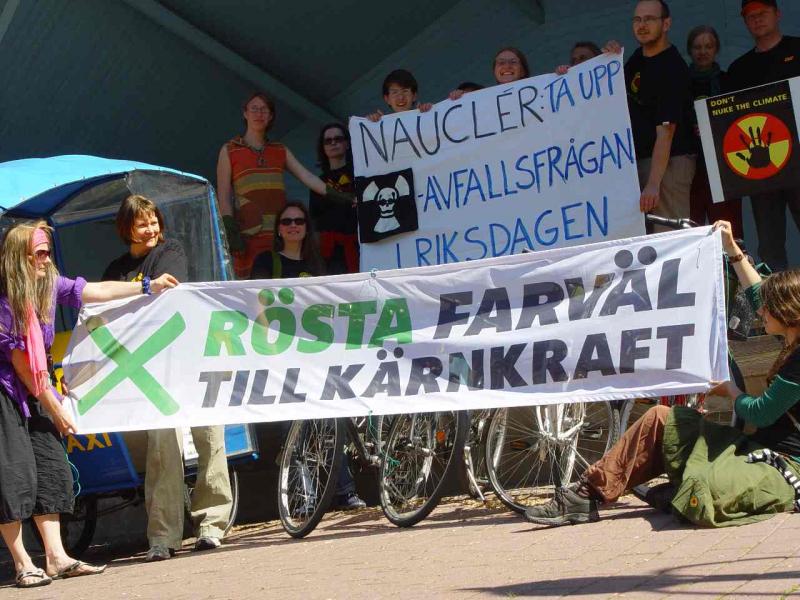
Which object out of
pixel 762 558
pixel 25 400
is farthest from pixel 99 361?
pixel 762 558

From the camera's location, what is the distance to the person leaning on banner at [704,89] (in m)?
7.74

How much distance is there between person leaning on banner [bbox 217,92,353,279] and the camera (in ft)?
27.6

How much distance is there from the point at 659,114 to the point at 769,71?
76 cm

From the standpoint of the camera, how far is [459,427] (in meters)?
6.53

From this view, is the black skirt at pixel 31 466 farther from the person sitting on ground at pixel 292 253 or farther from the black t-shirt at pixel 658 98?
the black t-shirt at pixel 658 98

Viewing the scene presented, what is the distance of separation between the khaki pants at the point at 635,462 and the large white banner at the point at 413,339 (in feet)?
0.98

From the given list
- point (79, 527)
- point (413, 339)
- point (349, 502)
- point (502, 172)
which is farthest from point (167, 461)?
point (502, 172)

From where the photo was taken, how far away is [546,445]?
6.58 metres

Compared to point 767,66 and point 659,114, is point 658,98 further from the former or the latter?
point 767,66

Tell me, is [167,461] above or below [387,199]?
below

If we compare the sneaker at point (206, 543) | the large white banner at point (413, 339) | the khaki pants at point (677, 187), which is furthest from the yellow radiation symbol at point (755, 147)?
the sneaker at point (206, 543)

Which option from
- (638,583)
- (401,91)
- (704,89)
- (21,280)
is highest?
(401,91)

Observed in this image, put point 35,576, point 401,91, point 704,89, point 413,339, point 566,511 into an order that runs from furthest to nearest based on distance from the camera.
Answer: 1. point 401,91
2. point 704,89
3. point 413,339
4. point 35,576
5. point 566,511

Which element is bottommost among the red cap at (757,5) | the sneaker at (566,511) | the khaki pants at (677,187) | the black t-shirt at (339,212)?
the sneaker at (566,511)
